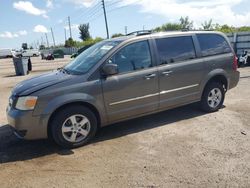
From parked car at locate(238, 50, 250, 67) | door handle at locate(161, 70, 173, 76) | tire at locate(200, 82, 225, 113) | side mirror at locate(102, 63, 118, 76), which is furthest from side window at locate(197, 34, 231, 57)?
parked car at locate(238, 50, 250, 67)

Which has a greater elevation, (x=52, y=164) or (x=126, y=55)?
(x=126, y=55)

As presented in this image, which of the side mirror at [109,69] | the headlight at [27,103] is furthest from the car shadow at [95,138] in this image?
the side mirror at [109,69]

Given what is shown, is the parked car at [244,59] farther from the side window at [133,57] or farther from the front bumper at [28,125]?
the front bumper at [28,125]

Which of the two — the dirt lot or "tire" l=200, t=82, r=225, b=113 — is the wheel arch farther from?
"tire" l=200, t=82, r=225, b=113

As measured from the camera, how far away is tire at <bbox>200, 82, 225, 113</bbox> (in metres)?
6.57

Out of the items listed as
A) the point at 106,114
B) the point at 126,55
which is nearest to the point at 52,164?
the point at 106,114

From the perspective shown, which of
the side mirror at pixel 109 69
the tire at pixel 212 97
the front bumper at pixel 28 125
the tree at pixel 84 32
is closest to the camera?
the front bumper at pixel 28 125

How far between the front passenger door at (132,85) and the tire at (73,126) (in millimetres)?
387

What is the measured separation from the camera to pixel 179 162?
14.1ft

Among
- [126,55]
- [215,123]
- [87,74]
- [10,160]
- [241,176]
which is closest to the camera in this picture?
[241,176]

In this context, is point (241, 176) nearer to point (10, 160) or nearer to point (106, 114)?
point (106, 114)

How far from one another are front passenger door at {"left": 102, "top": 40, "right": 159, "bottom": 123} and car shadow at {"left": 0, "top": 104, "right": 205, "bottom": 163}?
40 cm

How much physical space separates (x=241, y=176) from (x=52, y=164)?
2.64 metres

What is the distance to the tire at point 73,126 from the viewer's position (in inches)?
192
